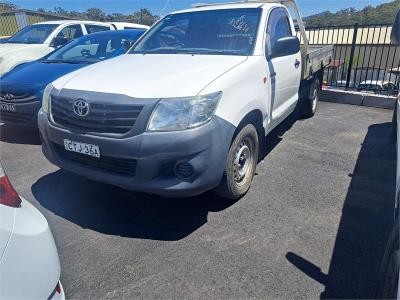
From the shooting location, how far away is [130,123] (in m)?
2.51

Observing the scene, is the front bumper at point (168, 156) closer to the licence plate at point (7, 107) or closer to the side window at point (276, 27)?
the side window at point (276, 27)

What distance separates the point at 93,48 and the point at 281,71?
3.91m

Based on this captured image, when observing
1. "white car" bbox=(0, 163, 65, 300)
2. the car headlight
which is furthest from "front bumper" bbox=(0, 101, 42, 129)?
"white car" bbox=(0, 163, 65, 300)

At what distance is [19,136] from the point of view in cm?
534

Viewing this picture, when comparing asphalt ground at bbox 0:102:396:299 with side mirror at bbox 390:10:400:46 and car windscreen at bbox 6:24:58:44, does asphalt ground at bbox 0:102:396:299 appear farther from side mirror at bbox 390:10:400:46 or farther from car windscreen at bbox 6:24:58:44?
car windscreen at bbox 6:24:58:44

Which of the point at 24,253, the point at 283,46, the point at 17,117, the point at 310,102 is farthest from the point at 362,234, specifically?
the point at 17,117

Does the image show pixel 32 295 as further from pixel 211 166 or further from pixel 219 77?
pixel 219 77

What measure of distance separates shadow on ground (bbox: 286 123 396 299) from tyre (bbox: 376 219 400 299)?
385 millimetres

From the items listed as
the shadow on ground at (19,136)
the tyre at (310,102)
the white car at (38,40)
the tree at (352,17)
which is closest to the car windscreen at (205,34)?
the shadow on ground at (19,136)

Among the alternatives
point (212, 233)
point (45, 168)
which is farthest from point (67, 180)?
point (212, 233)

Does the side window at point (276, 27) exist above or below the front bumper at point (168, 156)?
above

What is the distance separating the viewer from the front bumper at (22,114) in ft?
15.4

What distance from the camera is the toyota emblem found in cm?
266

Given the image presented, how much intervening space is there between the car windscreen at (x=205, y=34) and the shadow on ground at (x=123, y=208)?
163cm
